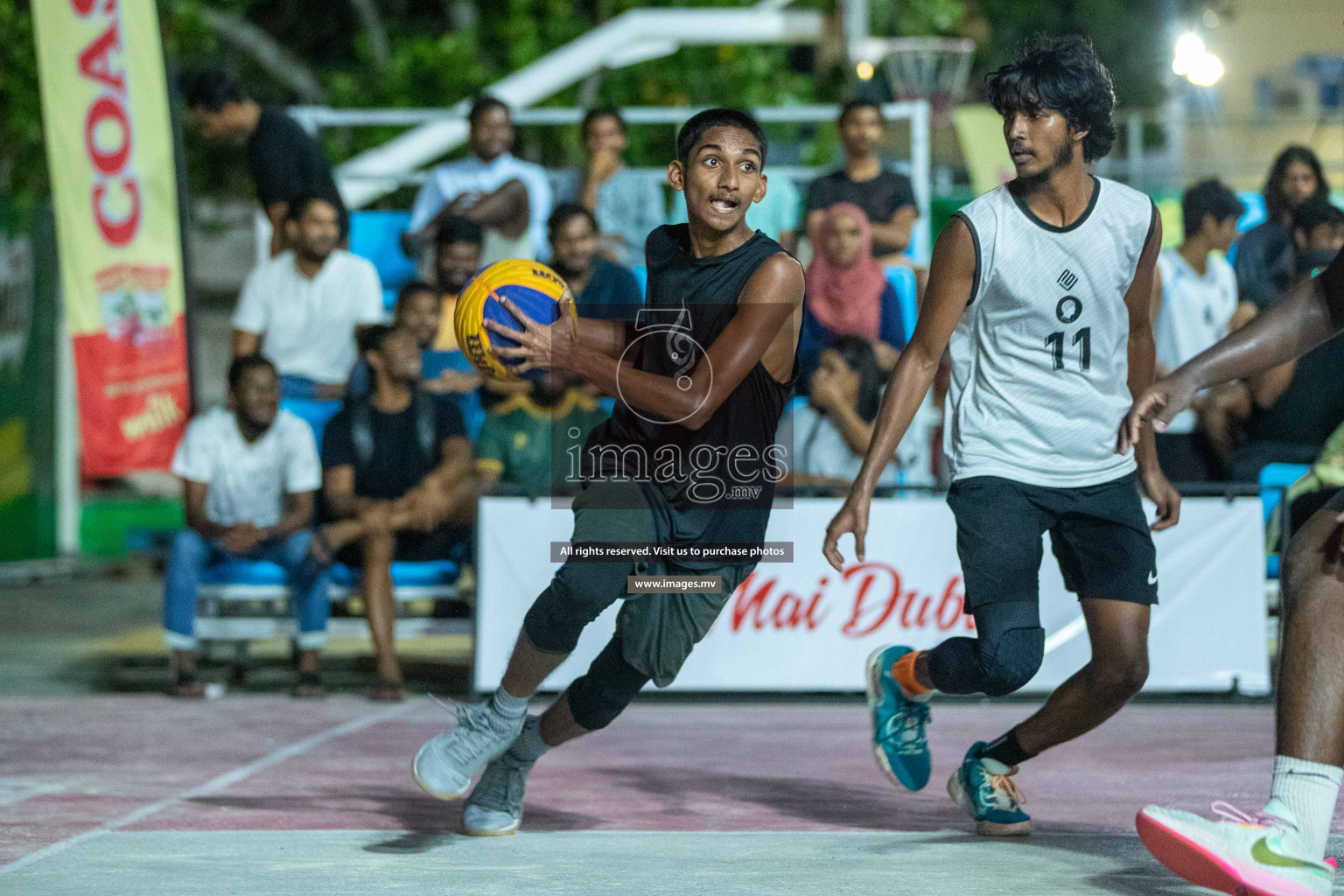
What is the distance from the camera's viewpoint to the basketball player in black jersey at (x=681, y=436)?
4647 millimetres

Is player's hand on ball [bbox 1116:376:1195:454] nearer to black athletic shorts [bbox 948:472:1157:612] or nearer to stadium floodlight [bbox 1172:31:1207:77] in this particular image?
black athletic shorts [bbox 948:472:1157:612]

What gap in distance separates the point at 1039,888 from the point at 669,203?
8175 millimetres

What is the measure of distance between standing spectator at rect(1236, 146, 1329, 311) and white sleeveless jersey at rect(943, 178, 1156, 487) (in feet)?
17.3

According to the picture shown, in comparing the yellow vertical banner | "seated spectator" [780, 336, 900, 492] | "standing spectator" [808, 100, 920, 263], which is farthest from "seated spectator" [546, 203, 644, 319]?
the yellow vertical banner

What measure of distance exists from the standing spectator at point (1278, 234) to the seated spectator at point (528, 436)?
13.6 feet

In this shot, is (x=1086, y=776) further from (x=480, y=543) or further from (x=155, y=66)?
(x=155, y=66)

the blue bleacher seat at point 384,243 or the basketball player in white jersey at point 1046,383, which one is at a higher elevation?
the blue bleacher seat at point 384,243

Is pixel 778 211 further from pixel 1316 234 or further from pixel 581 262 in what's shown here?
pixel 1316 234

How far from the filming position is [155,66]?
10586 millimetres

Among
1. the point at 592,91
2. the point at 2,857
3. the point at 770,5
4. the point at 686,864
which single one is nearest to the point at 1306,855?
the point at 686,864

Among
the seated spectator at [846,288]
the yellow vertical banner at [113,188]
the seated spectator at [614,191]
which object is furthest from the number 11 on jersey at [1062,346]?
the yellow vertical banner at [113,188]

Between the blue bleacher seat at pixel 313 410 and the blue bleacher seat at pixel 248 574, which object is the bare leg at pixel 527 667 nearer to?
the blue bleacher seat at pixel 248 574

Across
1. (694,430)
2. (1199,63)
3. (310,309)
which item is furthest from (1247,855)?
(1199,63)

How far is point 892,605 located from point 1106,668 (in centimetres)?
342
